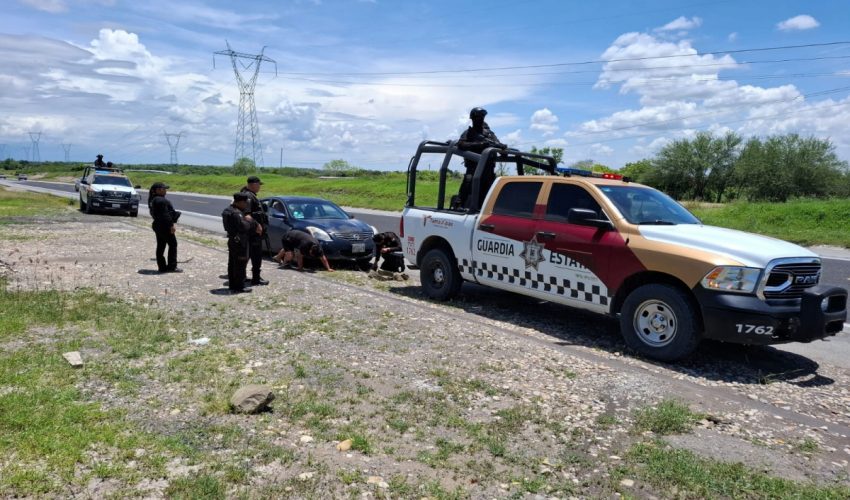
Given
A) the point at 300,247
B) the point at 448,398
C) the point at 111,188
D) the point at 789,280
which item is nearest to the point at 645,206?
the point at 789,280

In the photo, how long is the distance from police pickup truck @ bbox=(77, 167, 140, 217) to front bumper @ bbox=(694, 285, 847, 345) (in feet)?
76.7

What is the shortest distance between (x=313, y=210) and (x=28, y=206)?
19.5 m

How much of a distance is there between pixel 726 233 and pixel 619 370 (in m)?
2.08

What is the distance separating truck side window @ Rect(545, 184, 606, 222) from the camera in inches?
283

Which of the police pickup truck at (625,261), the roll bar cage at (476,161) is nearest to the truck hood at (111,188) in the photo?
the roll bar cage at (476,161)

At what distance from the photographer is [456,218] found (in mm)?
8844

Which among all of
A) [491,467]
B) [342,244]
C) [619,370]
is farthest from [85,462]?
[342,244]

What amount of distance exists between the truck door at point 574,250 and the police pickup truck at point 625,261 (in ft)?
0.04

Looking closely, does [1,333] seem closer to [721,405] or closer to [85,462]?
[85,462]

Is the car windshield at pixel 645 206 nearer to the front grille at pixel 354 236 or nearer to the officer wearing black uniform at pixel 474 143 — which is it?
the officer wearing black uniform at pixel 474 143

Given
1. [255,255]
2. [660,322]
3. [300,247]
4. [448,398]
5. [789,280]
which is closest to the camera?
[448,398]

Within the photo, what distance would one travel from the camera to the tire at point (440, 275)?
29.1 feet

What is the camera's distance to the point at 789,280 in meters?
5.83

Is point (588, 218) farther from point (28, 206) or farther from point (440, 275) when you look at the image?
point (28, 206)
